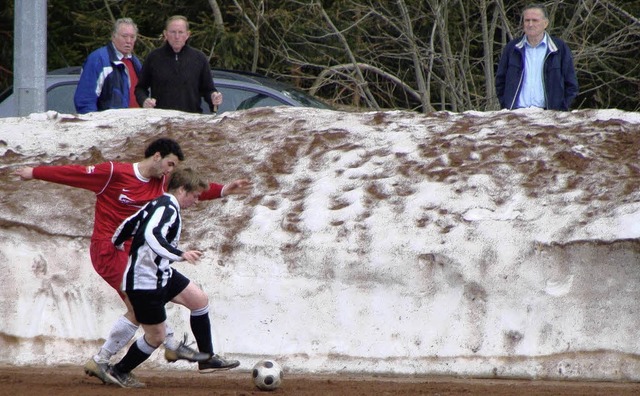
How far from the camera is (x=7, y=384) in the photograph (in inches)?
309

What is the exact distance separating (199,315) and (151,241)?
2.66 ft

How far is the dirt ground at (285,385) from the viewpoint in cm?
756

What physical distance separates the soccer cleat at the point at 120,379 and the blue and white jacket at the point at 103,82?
13.0ft

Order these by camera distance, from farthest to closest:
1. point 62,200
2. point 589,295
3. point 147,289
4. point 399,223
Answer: point 62,200 < point 399,223 < point 589,295 < point 147,289

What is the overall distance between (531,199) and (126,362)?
3.50 meters

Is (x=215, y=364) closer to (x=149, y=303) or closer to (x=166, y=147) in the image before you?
(x=149, y=303)

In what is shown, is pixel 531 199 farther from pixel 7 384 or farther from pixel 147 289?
pixel 7 384

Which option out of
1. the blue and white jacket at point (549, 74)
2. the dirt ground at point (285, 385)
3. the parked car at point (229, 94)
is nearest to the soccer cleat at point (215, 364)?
the dirt ground at point (285, 385)

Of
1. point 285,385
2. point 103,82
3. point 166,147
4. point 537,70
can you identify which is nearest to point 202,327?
point 285,385

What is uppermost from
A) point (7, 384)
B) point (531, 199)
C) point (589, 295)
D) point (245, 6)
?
point (245, 6)

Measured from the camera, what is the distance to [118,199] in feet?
25.6

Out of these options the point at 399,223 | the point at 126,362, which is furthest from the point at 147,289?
the point at 399,223

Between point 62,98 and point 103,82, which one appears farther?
point 62,98

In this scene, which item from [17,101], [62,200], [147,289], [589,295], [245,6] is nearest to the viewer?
[147,289]
